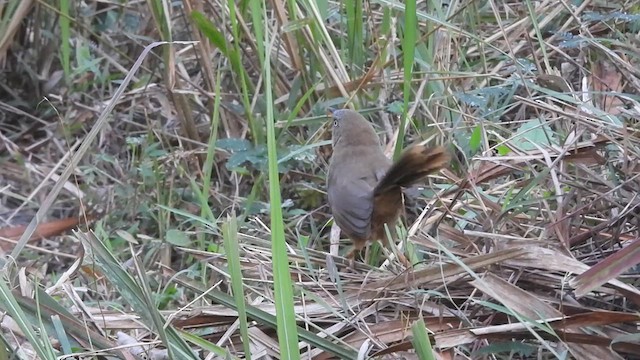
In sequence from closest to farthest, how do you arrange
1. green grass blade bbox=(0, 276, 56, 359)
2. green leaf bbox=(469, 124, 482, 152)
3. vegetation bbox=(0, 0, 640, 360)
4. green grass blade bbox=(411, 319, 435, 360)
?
1. green grass blade bbox=(411, 319, 435, 360)
2. green grass blade bbox=(0, 276, 56, 359)
3. vegetation bbox=(0, 0, 640, 360)
4. green leaf bbox=(469, 124, 482, 152)

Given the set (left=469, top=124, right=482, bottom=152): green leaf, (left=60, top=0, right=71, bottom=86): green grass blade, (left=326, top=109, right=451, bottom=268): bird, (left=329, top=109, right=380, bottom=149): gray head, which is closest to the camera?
(left=326, top=109, right=451, bottom=268): bird

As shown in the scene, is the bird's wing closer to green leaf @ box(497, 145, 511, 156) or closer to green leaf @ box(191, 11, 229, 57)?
green leaf @ box(497, 145, 511, 156)

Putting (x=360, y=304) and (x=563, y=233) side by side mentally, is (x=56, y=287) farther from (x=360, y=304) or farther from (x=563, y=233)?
(x=563, y=233)

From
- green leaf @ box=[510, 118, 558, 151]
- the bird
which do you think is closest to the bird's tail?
the bird

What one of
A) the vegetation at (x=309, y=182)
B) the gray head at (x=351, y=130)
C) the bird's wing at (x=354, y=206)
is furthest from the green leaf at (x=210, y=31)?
the bird's wing at (x=354, y=206)

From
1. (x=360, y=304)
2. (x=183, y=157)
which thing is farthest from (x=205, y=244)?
(x=360, y=304)

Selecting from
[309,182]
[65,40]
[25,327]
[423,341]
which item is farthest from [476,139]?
[65,40]

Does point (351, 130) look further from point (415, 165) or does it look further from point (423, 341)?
point (423, 341)

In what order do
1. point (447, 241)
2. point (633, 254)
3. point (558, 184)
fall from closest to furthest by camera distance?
1. point (633, 254)
2. point (558, 184)
3. point (447, 241)
